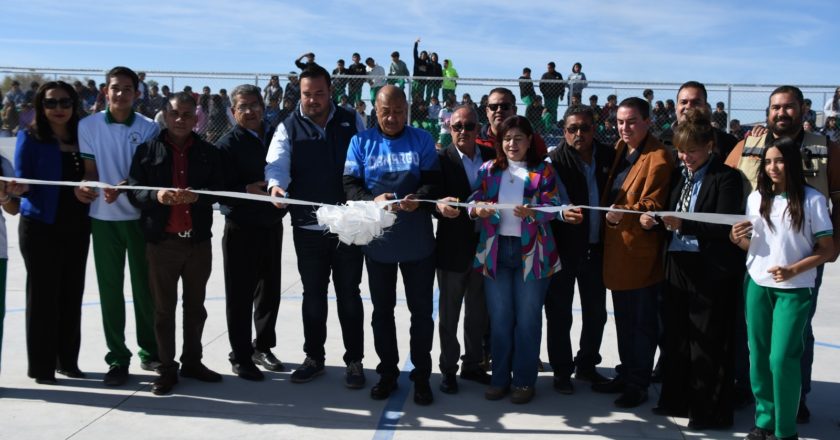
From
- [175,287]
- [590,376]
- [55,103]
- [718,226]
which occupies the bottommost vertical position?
[590,376]

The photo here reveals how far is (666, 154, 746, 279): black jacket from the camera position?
470cm

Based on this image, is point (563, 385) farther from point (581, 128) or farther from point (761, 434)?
point (581, 128)

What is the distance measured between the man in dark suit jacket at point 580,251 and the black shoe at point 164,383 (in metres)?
2.75

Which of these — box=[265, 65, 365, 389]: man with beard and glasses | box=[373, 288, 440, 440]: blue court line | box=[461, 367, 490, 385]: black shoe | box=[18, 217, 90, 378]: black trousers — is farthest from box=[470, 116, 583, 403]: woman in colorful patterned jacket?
box=[18, 217, 90, 378]: black trousers

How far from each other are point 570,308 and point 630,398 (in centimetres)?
77

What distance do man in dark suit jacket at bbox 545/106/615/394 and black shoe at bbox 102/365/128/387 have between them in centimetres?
314

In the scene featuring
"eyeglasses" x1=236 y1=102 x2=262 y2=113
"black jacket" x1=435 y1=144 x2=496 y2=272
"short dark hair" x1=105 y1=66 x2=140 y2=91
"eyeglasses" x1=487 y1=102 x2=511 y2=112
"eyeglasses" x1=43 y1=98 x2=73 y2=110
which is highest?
"short dark hair" x1=105 y1=66 x2=140 y2=91

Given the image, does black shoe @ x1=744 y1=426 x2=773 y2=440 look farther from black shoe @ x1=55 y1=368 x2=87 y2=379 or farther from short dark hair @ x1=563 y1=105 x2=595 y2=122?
black shoe @ x1=55 y1=368 x2=87 y2=379

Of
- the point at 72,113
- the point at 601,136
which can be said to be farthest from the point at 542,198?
the point at 601,136

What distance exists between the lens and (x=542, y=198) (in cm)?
515

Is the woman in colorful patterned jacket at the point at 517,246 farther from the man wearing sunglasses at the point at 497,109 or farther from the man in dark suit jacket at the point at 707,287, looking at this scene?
the man in dark suit jacket at the point at 707,287

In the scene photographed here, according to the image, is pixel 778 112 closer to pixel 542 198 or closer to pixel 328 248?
pixel 542 198

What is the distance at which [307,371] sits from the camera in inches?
226

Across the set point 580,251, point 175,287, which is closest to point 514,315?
point 580,251
